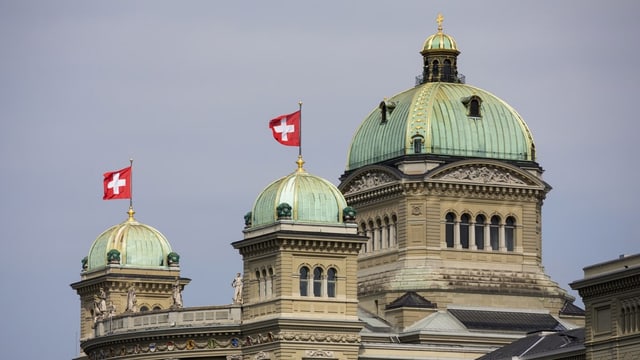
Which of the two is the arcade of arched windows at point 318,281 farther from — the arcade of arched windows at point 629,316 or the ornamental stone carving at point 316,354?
the arcade of arched windows at point 629,316

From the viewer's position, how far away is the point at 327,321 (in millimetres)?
179875

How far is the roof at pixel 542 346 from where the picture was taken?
172 m

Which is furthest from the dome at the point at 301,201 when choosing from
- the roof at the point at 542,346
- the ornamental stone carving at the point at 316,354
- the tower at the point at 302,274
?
the roof at the point at 542,346

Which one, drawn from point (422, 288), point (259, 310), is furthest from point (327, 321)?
point (422, 288)

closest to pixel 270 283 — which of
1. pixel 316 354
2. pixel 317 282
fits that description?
pixel 317 282

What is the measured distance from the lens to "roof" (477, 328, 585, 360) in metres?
172

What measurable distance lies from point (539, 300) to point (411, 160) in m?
14.1

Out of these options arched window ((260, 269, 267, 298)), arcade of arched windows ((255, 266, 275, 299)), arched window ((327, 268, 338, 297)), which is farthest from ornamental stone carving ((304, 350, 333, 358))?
arched window ((260, 269, 267, 298))

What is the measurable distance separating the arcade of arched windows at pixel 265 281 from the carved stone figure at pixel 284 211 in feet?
12.2

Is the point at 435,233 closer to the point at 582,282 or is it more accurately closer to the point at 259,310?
the point at 259,310

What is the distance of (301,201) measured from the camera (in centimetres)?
18238

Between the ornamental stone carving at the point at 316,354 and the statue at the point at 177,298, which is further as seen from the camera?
the statue at the point at 177,298

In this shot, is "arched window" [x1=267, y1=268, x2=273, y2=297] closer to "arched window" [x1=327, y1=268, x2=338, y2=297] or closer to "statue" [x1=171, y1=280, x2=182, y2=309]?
"arched window" [x1=327, y1=268, x2=338, y2=297]

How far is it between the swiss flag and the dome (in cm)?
474
